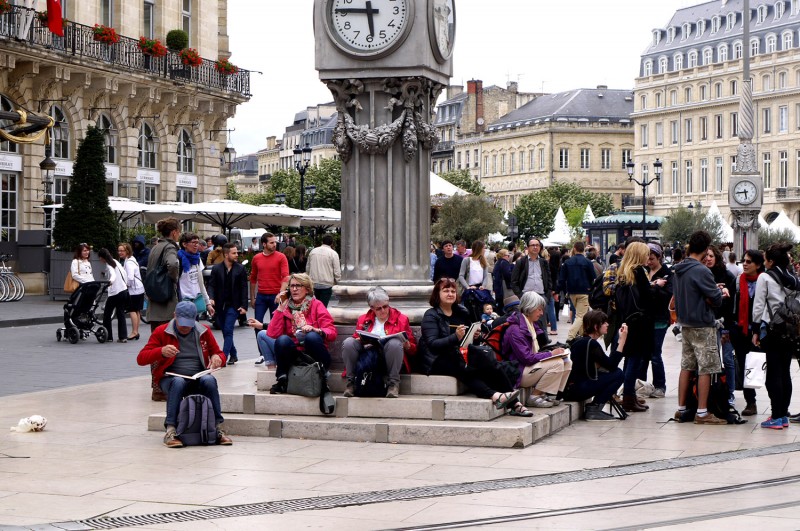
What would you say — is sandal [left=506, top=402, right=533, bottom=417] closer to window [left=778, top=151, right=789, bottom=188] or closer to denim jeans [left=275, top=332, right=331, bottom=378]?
denim jeans [left=275, top=332, right=331, bottom=378]

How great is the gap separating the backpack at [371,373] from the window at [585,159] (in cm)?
11597

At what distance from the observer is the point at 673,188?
359 feet

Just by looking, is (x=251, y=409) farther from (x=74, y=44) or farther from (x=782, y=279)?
(x=74, y=44)

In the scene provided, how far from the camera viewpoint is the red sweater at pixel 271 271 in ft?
56.9

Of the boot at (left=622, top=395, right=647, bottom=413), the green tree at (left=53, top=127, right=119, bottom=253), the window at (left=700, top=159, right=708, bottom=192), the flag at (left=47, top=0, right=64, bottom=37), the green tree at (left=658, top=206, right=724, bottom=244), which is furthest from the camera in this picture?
the window at (left=700, top=159, right=708, bottom=192)

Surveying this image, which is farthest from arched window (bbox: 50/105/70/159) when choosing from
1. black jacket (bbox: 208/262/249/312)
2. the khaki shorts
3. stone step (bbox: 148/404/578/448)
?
the khaki shorts

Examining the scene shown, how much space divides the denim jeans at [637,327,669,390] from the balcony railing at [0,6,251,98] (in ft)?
77.9

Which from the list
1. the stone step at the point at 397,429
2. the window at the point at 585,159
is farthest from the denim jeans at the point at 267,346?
the window at the point at 585,159

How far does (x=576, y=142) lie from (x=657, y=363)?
4423 inches

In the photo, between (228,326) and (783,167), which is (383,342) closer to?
(228,326)

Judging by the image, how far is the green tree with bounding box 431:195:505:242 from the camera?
73.5 meters

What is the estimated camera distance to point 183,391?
10.7m

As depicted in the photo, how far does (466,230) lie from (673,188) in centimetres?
4117

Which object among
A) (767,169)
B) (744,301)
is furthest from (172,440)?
(767,169)
